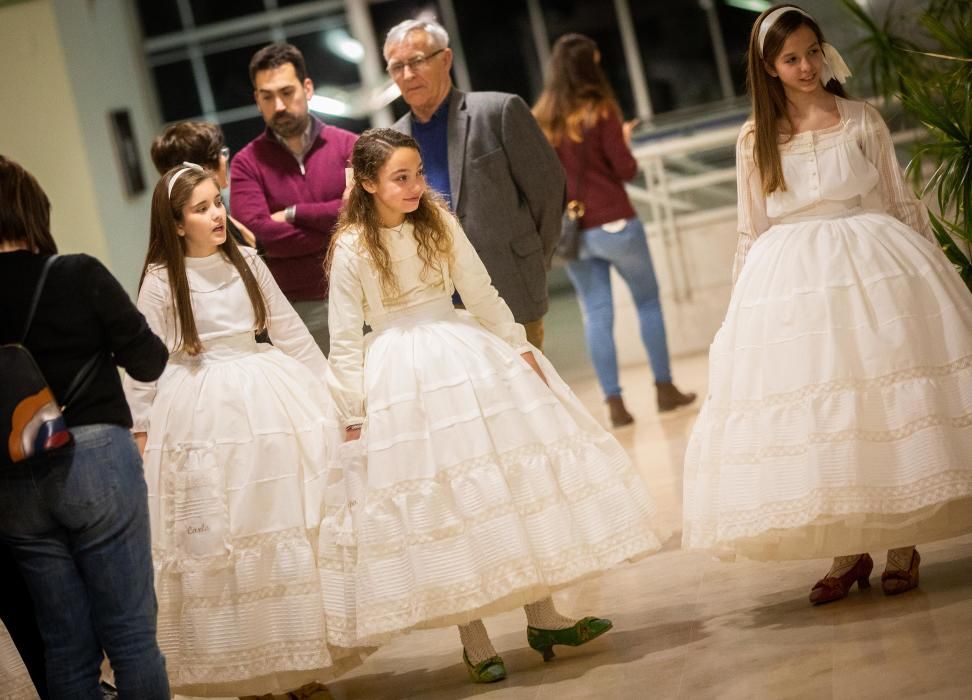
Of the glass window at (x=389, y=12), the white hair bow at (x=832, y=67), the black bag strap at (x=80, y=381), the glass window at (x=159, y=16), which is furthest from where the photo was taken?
the glass window at (x=389, y=12)

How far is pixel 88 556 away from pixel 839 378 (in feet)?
6.10

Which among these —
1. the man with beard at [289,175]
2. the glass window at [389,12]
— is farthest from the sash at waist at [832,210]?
the glass window at [389,12]

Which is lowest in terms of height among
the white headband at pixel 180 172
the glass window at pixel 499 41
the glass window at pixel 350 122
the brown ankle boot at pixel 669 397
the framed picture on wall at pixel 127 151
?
the brown ankle boot at pixel 669 397

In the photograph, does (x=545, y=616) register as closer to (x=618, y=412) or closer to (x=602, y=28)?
(x=618, y=412)

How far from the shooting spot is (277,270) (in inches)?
185

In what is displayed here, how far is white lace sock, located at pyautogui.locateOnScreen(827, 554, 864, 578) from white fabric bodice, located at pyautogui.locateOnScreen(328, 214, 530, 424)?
1009 millimetres

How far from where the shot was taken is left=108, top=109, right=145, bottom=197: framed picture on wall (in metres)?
8.62

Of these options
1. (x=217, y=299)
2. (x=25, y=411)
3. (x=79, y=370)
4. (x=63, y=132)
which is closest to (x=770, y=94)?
(x=217, y=299)

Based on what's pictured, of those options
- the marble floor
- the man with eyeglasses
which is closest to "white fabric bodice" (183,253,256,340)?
the man with eyeglasses

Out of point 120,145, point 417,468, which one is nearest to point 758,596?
point 417,468

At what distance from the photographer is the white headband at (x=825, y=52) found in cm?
372

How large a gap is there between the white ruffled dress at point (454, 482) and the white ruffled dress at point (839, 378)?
11.5 inches

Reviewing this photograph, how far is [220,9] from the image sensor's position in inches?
601

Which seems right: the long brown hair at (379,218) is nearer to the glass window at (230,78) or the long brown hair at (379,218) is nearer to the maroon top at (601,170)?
the maroon top at (601,170)
